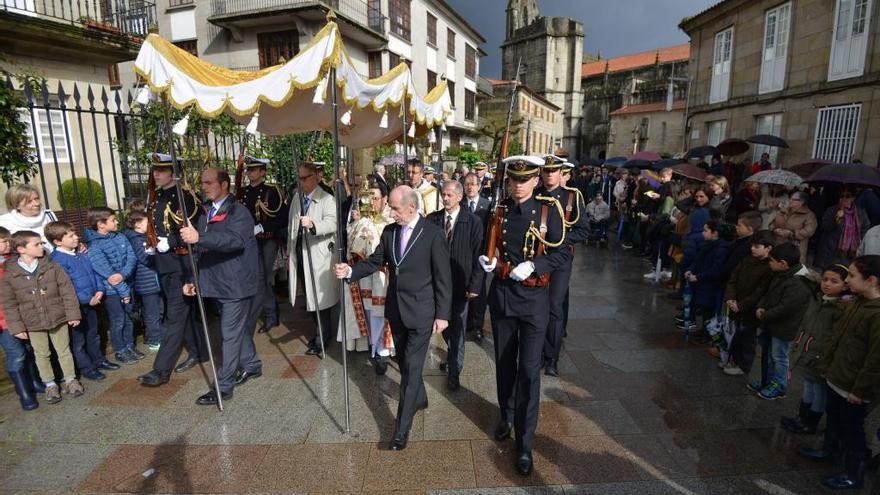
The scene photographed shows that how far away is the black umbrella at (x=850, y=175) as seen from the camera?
6273 mm

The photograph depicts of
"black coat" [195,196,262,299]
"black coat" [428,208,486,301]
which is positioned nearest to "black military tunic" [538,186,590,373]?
"black coat" [428,208,486,301]

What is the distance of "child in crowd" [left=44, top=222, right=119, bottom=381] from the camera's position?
4.50m

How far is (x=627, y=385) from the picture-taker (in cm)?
464

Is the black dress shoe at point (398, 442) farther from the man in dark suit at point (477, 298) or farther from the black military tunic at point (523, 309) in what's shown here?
the man in dark suit at point (477, 298)

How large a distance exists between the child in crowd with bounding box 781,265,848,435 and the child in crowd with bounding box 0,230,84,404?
6448mm

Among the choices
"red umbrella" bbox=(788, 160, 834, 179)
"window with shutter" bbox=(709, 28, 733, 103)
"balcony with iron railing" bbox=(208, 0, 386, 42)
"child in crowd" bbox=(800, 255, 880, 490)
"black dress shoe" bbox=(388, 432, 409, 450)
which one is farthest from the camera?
A: "balcony with iron railing" bbox=(208, 0, 386, 42)

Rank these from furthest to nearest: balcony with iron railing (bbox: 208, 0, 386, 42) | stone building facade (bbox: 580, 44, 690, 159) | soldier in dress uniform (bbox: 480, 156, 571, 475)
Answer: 1. stone building facade (bbox: 580, 44, 690, 159)
2. balcony with iron railing (bbox: 208, 0, 386, 42)
3. soldier in dress uniform (bbox: 480, 156, 571, 475)

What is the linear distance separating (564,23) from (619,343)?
56.7 m

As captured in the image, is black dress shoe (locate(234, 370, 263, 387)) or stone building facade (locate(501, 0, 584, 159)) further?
stone building facade (locate(501, 0, 584, 159))

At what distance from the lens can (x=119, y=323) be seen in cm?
510

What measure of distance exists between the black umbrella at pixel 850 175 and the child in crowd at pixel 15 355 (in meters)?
9.78

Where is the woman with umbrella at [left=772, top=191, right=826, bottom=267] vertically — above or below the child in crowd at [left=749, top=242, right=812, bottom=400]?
above

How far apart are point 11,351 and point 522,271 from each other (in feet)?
15.4

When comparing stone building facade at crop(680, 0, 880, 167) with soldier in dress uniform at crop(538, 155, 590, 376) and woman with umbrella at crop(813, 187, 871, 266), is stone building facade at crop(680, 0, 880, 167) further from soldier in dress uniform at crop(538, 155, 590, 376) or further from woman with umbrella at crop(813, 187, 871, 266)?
soldier in dress uniform at crop(538, 155, 590, 376)
